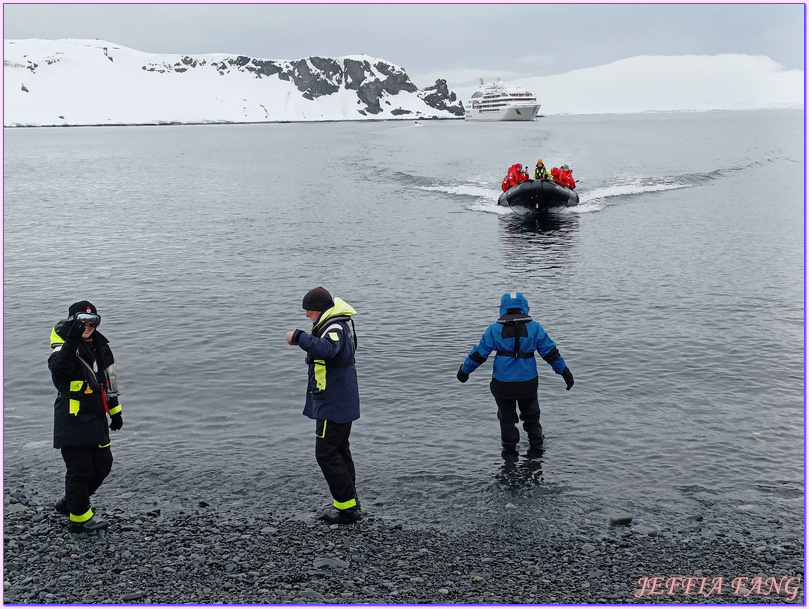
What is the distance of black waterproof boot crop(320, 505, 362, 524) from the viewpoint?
332 inches

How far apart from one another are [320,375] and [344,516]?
5.18 ft

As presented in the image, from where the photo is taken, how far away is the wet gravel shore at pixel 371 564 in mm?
6875

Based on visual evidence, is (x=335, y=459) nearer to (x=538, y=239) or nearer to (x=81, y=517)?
(x=81, y=517)

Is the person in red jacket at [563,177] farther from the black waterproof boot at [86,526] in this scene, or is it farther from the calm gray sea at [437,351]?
the black waterproof boot at [86,526]

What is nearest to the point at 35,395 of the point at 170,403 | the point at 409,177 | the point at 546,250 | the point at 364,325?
the point at 170,403

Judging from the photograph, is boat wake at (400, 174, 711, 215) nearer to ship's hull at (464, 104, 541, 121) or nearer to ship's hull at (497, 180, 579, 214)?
ship's hull at (497, 180, 579, 214)

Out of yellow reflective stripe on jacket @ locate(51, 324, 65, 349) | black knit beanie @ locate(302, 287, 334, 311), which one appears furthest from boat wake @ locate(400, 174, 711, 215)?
yellow reflective stripe on jacket @ locate(51, 324, 65, 349)

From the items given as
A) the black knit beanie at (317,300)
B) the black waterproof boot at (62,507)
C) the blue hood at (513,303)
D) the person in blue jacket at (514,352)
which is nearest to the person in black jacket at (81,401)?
the black waterproof boot at (62,507)

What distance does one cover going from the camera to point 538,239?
32.2 m

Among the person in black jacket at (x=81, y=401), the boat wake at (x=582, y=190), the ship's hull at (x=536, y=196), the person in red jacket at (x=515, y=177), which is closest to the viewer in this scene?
the person in black jacket at (x=81, y=401)

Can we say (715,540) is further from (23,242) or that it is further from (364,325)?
(23,242)

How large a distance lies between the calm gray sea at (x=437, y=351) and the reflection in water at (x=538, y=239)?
0.72 feet

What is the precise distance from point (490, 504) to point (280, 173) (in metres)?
63.9

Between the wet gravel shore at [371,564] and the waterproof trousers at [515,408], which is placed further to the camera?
the waterproof trousers at [515,408]
